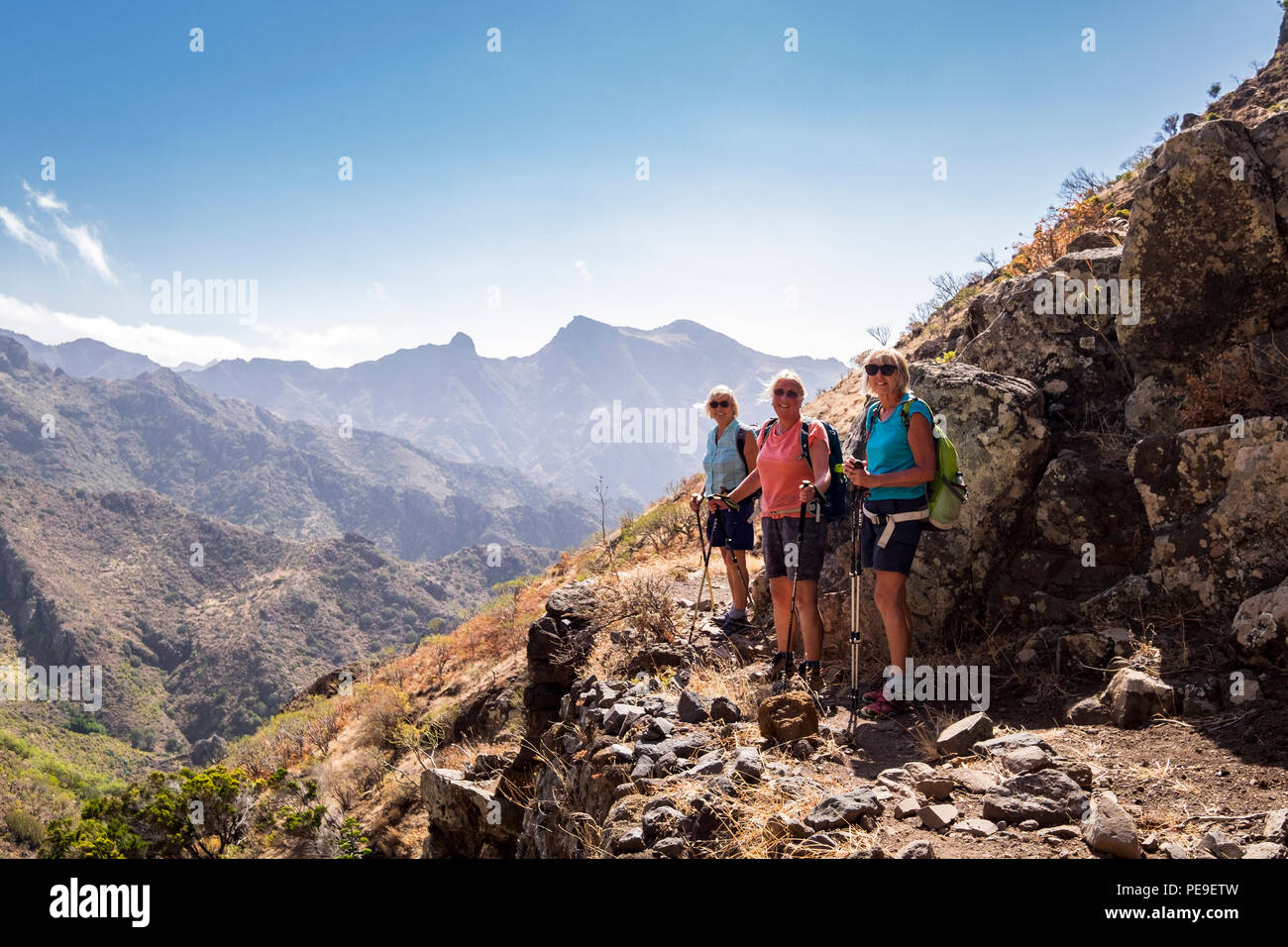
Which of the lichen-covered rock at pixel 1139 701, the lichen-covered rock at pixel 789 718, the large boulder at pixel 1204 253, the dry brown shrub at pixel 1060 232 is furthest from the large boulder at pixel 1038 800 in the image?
the dry brown shrub at pixel 1060 232

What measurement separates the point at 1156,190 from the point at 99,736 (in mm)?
118204

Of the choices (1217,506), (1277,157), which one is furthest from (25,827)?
(1277,157)

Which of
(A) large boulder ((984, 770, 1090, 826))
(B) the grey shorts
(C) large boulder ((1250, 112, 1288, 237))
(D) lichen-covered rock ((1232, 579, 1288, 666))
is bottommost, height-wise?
(A) large boulder ((984, 770, 1090, 826))

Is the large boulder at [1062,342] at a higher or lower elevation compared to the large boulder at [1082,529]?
higher

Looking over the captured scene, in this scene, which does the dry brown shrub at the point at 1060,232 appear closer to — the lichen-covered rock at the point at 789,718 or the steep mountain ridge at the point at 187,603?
the lichen-covered rock at the point at 789,718

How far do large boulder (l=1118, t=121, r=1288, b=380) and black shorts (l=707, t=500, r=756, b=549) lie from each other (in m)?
3.26

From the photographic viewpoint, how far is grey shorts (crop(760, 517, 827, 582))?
527 cm

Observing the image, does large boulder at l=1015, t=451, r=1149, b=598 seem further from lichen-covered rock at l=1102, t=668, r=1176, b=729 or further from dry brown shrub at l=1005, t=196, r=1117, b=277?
dry brown shrub at l=1005, t=196, r=1117, b=277

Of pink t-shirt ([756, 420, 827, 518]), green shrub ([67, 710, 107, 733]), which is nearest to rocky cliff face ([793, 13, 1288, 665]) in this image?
pink t-shirt ([756, 420, 827, 518])

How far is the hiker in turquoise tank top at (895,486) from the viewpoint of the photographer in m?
4.59

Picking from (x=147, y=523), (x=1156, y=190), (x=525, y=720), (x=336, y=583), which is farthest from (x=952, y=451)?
(x=147, y=523)

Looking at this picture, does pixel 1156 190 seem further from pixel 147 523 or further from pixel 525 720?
pixel 147 523

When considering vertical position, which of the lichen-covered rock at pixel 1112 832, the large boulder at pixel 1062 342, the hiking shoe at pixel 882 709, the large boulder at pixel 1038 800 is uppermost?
the large boulder at pixel 1062 342

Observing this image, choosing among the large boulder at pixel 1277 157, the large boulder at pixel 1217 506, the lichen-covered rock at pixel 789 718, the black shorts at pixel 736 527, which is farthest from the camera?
the black shorts at pixel 736 527
